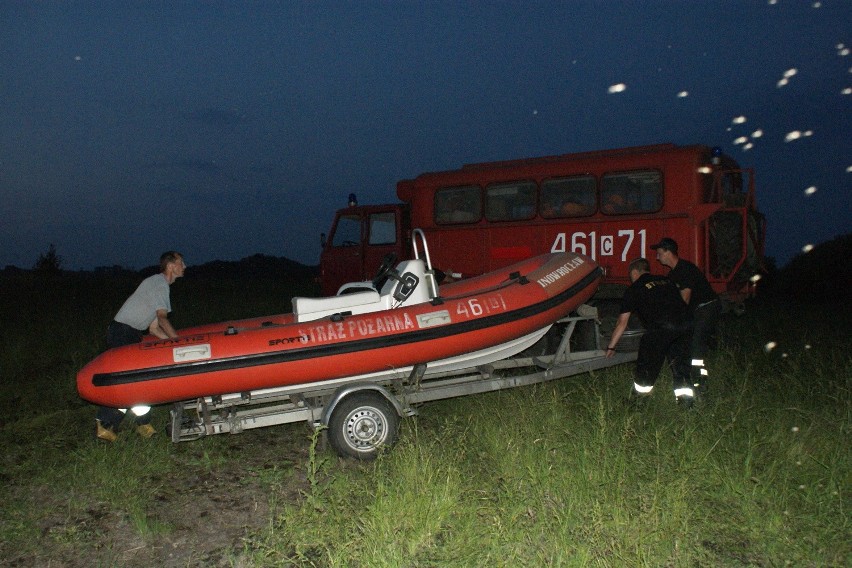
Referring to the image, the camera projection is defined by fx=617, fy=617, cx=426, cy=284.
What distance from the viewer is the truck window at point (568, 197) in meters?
8.75

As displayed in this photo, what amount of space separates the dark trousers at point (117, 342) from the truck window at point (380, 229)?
17.8ft

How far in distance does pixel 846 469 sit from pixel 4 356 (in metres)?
11.0

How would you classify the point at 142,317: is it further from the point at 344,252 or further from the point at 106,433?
the point at 344,252

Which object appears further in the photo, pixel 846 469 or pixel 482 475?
pixel 482 475

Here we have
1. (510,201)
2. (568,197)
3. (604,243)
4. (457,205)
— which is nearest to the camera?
(604,243)

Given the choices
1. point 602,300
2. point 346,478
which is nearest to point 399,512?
point 346,478

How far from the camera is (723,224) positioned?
27.5ft

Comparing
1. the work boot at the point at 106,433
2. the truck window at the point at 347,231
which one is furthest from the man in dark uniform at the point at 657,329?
the truck window at the point at 347,231

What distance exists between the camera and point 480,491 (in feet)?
13.4

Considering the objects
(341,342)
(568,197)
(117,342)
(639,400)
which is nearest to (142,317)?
(117,342)

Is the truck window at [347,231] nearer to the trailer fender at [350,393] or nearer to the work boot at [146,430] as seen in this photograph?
the work boot at [146,430]

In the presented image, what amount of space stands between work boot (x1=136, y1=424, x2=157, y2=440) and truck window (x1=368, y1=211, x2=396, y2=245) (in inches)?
222

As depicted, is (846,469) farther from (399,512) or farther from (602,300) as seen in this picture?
(602,300)

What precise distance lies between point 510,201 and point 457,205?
0.92 meters
